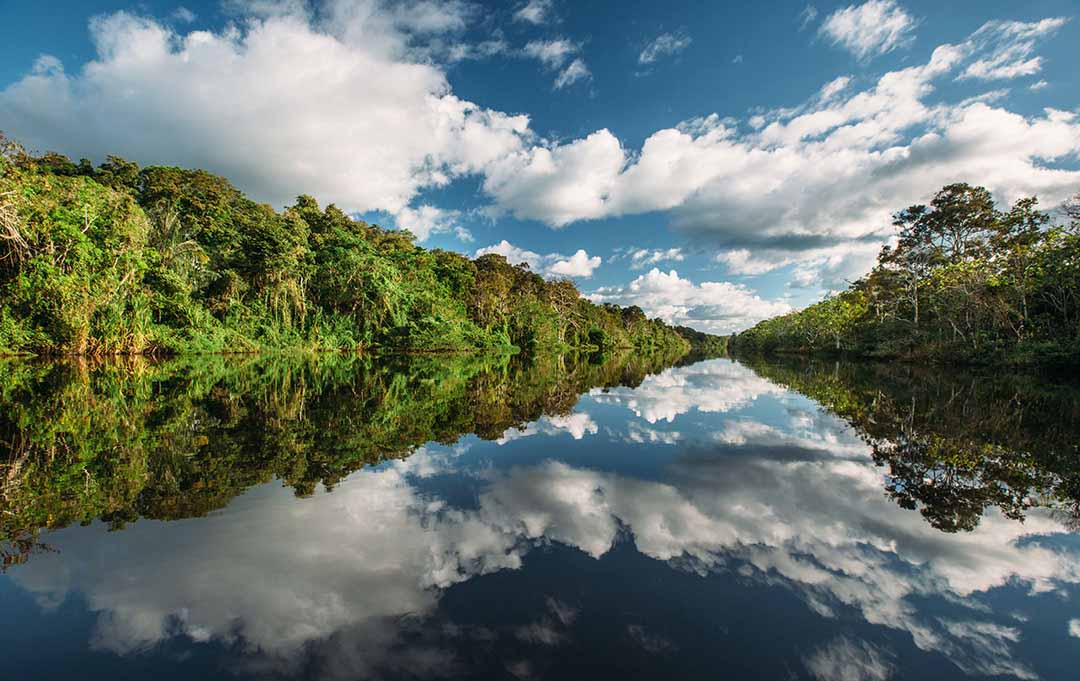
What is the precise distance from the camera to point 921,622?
253 cm

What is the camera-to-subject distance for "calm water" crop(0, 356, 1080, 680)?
7.21 feet

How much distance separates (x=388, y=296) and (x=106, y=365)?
1861 centimetres

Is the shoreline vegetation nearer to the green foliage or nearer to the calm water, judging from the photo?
the calm water

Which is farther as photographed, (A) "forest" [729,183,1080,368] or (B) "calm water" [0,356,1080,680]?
(A) "forest" [729,183,1080,368]

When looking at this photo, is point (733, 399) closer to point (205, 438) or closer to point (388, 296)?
point (205, 438)

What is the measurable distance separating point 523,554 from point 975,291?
36.7 metres

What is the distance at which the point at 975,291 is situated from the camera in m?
27.5

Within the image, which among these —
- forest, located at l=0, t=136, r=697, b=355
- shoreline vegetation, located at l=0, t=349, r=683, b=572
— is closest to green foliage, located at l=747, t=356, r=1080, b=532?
shoreline vegetation, located at l=0, t=349, r=683, b=572

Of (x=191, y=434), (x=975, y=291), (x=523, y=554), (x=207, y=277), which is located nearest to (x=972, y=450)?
(x=523, y=554)

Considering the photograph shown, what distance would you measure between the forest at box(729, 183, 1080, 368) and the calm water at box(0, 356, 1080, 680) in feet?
85.4

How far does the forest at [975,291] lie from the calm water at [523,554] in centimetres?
2603

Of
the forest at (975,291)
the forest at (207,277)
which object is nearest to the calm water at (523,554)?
the forest at (207,277)

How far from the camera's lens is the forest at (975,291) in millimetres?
23875

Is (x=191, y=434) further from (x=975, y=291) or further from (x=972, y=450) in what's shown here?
(x=975, y=291)
